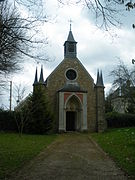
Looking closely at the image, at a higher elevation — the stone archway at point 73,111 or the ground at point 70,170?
the stone archway at point 73,111

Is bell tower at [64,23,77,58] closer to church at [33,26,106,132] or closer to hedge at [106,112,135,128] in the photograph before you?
church at [33,26,106,132]

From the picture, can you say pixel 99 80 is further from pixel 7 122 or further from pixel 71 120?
pixel 7 122

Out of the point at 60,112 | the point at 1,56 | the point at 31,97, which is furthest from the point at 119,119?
the point at 1,56

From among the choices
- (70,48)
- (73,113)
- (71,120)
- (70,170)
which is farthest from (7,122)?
(70,170)

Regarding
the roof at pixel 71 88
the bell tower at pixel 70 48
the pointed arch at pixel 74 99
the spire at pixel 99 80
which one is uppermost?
the bell tower at pixel 70 48

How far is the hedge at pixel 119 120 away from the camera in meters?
37.2

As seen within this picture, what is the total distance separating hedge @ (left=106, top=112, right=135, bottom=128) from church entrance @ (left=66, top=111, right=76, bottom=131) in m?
5.09

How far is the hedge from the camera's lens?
1465 inches

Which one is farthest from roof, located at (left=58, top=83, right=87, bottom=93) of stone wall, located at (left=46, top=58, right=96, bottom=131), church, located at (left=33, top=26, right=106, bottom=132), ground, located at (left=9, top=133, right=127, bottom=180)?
ground, located at (left=9, top=133, right=127, bottom=180)

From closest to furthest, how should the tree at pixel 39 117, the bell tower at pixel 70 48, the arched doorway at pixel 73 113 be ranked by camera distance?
the tree at pixel 39 117 → the arched doorway at pixel 73 113 → the bell tower at pixel 70 48

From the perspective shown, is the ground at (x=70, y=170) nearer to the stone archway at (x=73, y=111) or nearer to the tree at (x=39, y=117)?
the tree at (x=39, y=117)

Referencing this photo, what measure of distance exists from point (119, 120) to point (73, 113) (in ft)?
23.8

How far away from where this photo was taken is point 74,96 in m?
33.6

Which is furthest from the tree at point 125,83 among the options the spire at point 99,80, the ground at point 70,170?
the ground at point 70,170
